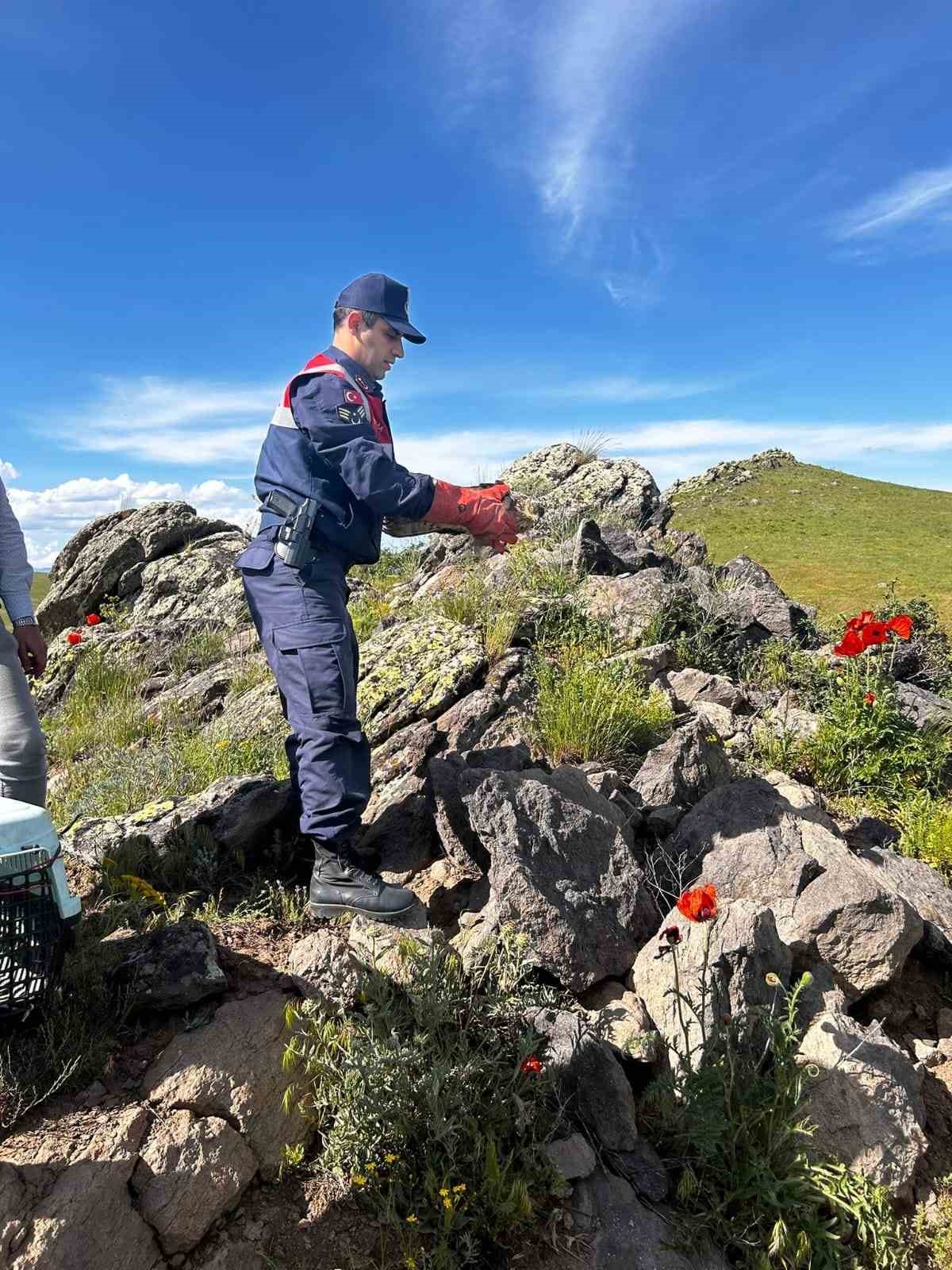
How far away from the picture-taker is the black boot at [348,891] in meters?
3.00

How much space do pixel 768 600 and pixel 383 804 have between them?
13.7ft

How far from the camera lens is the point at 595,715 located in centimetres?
441

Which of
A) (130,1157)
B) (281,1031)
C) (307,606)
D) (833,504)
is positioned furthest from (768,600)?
(833,504)

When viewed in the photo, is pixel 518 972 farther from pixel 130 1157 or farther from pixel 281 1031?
pixel 130 1157

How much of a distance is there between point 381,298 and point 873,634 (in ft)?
9.86

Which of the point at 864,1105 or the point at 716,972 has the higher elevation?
the point at 716,972

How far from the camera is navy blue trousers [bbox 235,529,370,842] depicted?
9.84ft

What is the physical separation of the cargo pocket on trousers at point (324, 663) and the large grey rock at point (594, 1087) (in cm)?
139

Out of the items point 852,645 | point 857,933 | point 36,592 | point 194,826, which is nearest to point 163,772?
point 194,826

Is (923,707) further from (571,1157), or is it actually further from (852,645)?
(571,1157)

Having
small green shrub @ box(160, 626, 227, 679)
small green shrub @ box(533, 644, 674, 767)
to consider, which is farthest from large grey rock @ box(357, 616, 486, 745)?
small green shrub @ box(160, 626, 227, 679)

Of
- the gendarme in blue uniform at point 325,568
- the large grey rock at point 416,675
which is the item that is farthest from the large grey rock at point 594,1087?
the large grey rock at point 416,675

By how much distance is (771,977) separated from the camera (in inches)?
95.9

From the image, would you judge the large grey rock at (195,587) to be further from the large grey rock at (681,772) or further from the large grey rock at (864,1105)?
the large grey rock at (864,1105)
